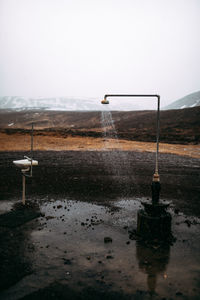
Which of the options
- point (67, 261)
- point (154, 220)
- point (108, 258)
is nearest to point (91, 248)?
point (108, 258)

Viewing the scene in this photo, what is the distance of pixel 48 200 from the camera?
8.65 m

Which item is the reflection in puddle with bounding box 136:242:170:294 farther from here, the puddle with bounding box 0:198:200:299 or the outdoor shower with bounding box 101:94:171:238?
the outdoor shower with bounding box 101:94:171:238

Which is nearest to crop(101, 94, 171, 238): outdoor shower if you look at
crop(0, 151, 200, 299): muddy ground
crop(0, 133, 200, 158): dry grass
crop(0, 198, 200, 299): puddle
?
crop(0, 151, 200, 299): muddy ground

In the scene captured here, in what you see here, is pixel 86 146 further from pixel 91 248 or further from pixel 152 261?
pixel 152 261

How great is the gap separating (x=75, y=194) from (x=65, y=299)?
Answer: 19.6ft

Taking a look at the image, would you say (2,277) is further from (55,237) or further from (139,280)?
(139,280)

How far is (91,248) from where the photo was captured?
5273 mm

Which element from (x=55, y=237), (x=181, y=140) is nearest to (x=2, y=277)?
(x=55, y=237)

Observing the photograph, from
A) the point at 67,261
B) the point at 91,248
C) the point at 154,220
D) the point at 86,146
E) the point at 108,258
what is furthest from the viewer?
the point at 86,146

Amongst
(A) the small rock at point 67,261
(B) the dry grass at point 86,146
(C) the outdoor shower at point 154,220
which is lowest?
(A) the small rock at point 67,261

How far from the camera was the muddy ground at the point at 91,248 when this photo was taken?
3969mm

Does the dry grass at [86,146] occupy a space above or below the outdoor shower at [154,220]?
above

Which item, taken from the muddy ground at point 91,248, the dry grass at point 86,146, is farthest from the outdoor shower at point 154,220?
the dry grass at point 86,146

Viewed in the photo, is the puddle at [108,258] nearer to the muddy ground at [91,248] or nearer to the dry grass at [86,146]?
the muddy ground at [91,248]
